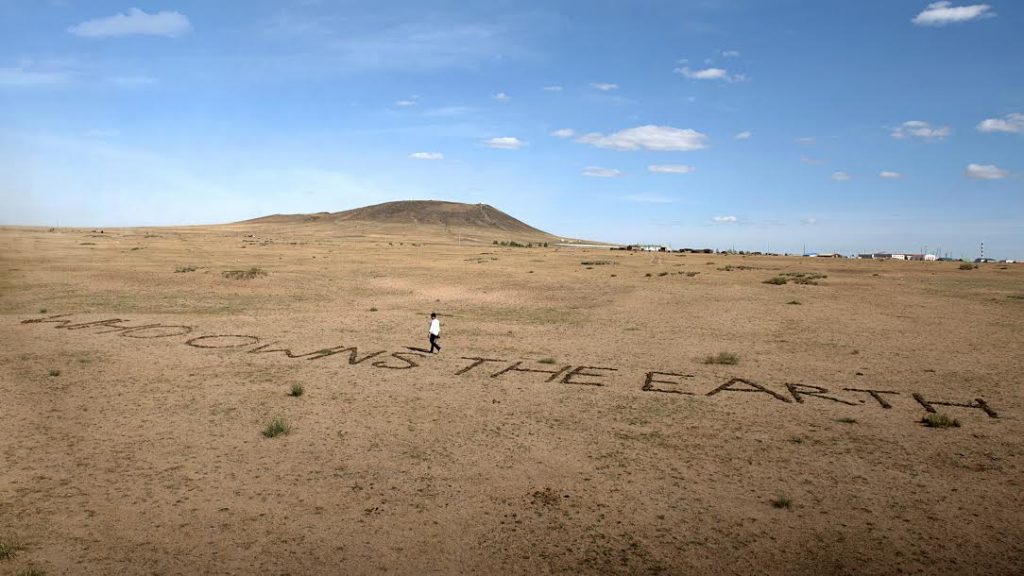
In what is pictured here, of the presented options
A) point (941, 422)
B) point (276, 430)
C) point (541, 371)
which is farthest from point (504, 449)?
point (941, 422)

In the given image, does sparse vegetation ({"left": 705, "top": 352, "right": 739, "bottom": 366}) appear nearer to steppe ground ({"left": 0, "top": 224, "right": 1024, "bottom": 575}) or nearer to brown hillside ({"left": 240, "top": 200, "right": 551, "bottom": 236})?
steppe ground ({"left": 0, "top": 224, "right": 1024, "bottom": 575})

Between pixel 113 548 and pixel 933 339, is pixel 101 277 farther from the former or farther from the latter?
pixel 933 339

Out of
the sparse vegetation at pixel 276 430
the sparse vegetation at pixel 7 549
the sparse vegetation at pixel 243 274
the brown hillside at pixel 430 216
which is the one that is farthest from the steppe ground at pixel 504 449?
the brown hillside at pixel 430 216

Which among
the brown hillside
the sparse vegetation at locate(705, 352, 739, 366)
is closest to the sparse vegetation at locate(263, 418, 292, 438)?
the sparse vegetation at locate(705, 352, 739, 366)

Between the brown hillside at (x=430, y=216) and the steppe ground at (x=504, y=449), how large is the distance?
460 ft

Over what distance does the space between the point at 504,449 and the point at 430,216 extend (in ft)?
529

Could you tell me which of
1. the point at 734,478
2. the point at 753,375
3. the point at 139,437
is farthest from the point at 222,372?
the point at 753,375

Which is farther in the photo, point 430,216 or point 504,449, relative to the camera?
point 430,216

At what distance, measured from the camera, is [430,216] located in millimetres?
168625

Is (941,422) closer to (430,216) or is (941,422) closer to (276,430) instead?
(276,430)

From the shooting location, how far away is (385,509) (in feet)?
26.6

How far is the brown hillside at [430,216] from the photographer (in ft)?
536

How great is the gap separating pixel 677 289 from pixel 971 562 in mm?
27934

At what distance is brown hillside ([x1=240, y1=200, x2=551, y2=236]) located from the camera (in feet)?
536
